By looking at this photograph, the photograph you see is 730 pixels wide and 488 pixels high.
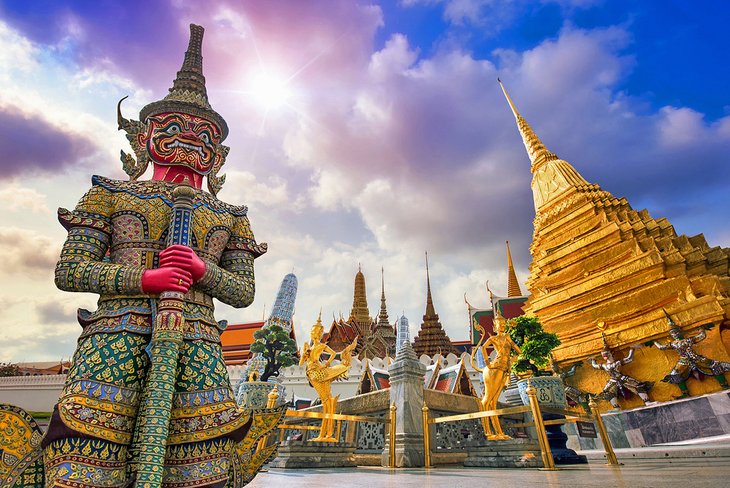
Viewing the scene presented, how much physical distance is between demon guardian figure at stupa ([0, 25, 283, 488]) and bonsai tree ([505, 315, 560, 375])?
537 centimetres

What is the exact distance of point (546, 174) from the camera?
63.2 feet

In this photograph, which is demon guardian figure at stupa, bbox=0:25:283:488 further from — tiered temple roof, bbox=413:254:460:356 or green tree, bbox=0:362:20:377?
green tree, bbox=0:362:20:377

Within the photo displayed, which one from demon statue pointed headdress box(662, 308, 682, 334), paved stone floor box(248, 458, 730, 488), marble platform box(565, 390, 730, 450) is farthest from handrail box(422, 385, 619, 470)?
demon statue pointed headdress box(662, 308, 682, 334)

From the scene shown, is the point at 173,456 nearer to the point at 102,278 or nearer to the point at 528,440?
the point at 102,278

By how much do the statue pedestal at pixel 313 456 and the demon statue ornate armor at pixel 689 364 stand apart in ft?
31.2

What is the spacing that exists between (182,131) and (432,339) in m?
30.0

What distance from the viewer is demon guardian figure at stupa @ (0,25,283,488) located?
1.91 metres

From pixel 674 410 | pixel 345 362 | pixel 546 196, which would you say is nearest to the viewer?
pixel 345 362

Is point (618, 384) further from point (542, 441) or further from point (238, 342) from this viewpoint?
point (238, 342)

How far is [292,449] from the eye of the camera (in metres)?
6.39

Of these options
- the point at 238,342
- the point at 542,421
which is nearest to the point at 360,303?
the point at 238,342

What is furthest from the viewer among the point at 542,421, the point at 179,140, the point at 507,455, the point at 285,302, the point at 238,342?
the point at 238,342

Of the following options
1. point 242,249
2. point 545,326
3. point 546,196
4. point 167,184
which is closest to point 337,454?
point 242,249

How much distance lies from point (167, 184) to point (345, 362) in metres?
5.23
